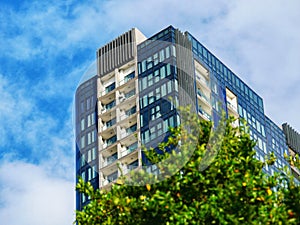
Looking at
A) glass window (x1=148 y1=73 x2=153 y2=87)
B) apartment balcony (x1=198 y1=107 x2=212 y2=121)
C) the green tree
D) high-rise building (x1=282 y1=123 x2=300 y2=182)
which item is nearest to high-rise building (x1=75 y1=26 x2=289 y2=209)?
apartment balcony (x1=198 y1=107 x2=212 y2=121)

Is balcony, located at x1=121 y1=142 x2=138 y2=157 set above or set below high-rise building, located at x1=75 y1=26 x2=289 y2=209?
below

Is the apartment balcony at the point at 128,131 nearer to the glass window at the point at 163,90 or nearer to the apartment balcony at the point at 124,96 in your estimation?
the apartment balcony at the point at 124,96

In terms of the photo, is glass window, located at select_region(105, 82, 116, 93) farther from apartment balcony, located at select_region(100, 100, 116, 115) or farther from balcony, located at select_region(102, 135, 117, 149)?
balcony, located at select_region(102, 135, 117, 149)

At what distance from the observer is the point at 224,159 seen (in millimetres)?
26000

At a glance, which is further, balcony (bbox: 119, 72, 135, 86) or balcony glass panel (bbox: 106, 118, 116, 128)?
balcony (bbox: 119, 72, 135, 86)

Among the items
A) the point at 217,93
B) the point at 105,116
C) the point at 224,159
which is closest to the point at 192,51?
the point at 217,93

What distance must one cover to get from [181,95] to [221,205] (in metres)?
77.9

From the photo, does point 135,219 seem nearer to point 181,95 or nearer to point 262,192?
point 262,192

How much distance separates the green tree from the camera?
943 inches

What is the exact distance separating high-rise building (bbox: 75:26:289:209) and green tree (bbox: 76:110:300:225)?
6973cm

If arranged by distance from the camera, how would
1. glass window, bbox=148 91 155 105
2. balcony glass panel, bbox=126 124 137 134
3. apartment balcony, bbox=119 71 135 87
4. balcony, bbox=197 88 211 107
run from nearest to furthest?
1. glass window, bbox=148 91 155 105
2. balcony glass panel, bbox=126 124 137 134
3. balcony, bbox=197 88 211 107
4. apartment balcony, bbox=119 71 135 87

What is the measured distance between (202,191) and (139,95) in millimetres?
80369

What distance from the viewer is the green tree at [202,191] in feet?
78.6

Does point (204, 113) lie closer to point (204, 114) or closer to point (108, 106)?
point (204, 114)
